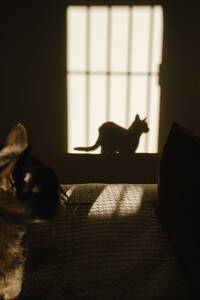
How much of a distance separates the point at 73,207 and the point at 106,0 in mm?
2045

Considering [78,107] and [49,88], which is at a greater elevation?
[49,88]

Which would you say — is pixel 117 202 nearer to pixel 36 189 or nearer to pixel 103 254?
pixel 103 254

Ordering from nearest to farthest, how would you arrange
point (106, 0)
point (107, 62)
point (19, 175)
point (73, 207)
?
point (19, 175) < point (73, 207) < point (106, 0) < point (107, 62)

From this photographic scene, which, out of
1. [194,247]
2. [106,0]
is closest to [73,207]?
[194,247]

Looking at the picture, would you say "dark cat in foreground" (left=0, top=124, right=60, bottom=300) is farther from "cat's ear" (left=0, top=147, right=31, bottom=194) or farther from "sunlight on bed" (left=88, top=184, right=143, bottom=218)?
"sunlight on bed" (left=88, top=184, right=143, bottom=218)

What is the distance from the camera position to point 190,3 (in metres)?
2.62

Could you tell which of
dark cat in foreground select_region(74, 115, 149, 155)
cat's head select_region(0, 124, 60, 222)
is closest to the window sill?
dark cat in foreground select_region(74, 115, 149, 155)

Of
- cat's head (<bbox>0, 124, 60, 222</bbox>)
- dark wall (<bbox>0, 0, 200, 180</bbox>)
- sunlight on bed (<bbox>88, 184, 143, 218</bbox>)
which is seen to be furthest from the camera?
dark wall (<bbox>0, 0, 200, 180</bbox>)

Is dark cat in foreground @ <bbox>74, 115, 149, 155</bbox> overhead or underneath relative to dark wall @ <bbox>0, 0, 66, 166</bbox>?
underneath

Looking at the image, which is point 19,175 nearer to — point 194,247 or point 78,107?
point 194,247

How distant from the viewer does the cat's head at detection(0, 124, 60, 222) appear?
2.39ft

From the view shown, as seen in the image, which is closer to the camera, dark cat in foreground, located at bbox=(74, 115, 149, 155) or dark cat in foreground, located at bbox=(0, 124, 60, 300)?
dark cat in foreground, located at bbox=(0, 124, 60, 300)

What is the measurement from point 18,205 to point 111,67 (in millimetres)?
2252

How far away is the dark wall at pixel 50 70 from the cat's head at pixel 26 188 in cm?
164
